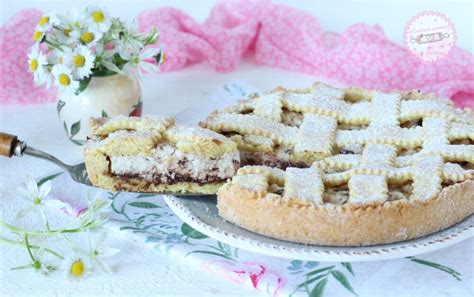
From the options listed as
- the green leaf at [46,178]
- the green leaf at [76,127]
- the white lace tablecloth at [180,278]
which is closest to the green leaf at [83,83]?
the green leaf at [76,127]

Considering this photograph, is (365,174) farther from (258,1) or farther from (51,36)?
(258,1)

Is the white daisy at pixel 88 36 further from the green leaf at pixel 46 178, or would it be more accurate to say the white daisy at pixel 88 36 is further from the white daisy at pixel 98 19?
the green leaf at pixel 46 178

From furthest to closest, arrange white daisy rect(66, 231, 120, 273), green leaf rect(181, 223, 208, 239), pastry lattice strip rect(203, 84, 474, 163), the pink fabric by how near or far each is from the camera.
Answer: the pink fabric, pastry lattice strip rect(203, 84, 474, 163), green leaf rect(181, 223, 208, 239), white daisy rect(66, 231, 120, 273)

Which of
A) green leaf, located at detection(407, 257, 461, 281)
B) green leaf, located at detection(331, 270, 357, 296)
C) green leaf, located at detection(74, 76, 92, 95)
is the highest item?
green leaf, located at detection(74, 76, 92, 95)

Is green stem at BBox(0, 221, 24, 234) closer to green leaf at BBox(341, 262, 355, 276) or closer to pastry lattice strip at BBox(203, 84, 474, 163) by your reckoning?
pastry lattice strip at BBox(203, 84, 474, 163)

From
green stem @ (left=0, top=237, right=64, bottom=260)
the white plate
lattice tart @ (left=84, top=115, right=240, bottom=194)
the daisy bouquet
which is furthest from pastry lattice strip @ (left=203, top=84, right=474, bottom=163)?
green stem @ (left=0, top=237, right=64, bottom=260)

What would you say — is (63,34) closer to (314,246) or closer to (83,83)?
(83,83)

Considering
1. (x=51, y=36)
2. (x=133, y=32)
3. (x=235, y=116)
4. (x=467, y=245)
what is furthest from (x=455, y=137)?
(x=51, y=36)
